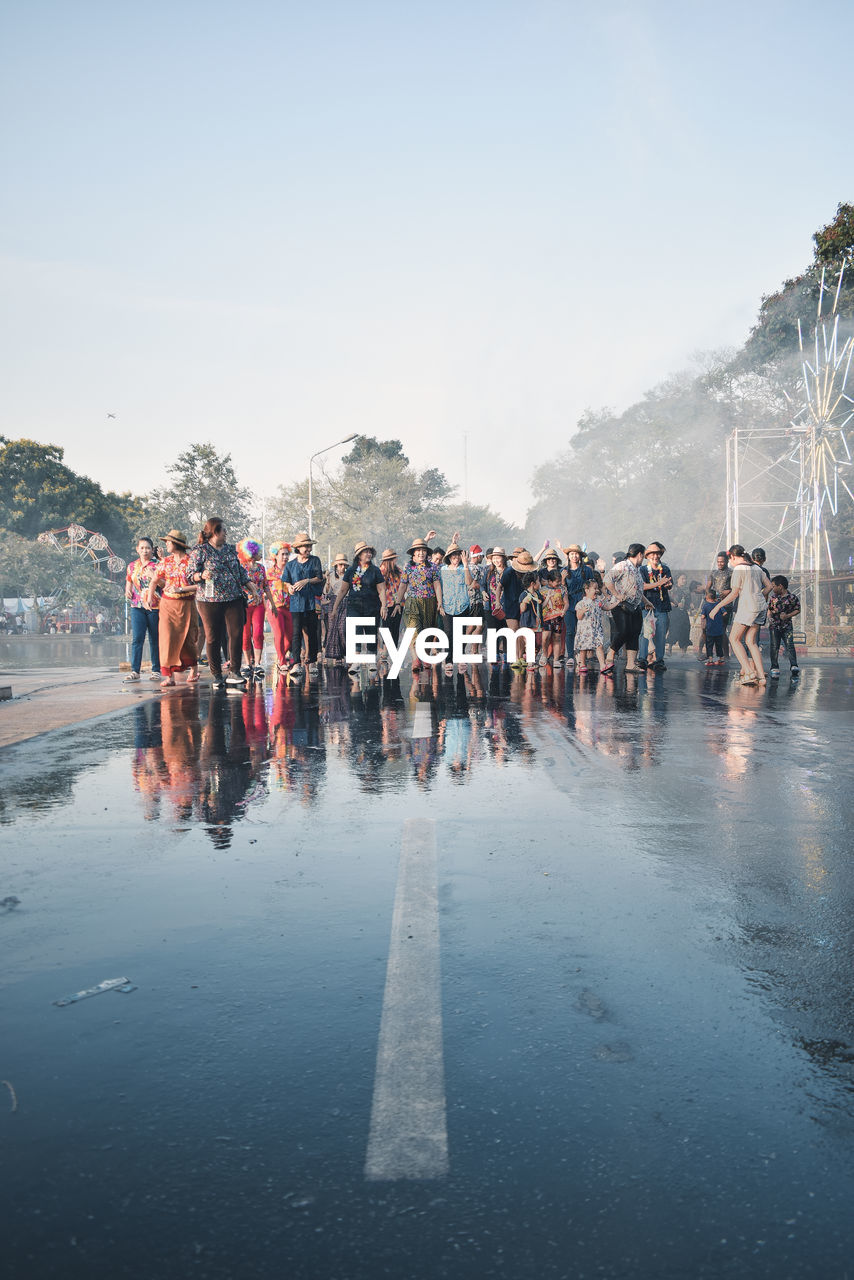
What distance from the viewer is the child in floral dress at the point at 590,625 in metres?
17.9

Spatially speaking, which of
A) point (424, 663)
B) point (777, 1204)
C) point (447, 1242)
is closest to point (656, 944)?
point (777, 1204)

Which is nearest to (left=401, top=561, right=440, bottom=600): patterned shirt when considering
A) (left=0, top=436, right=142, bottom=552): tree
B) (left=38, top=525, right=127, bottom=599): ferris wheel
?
(left=38, top=525, right=127, bottom=599): ferris wheel

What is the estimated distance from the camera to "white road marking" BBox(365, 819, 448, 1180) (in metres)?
2.56

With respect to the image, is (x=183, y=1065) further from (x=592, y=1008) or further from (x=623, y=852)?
(x=623, y=852)

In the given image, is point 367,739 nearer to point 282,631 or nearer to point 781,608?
point 282,631

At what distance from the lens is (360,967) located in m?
3.82

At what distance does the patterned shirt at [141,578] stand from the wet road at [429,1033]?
8.34 metres

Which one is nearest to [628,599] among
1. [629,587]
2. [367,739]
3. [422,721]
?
[629,587]

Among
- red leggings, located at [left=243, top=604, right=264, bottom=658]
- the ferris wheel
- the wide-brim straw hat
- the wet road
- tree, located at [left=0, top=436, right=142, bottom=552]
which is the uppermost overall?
tree, located at [left=0, top=436, right=142, bottom=552]

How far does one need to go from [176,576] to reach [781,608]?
8.80 metres

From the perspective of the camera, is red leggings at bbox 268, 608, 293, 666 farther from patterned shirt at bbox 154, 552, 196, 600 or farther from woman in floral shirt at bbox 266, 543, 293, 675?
patterned shirt at bbox 154, 552, 196, 600

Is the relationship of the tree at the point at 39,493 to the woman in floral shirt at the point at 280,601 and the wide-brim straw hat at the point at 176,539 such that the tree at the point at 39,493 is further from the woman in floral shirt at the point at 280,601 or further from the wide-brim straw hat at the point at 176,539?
the wide-brim straw hat at the point at 176,539

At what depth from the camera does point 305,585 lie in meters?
16.8

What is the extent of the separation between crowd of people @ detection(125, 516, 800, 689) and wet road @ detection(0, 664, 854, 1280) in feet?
25.9
